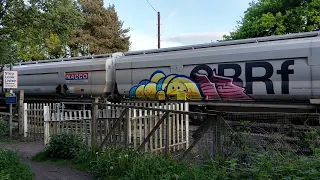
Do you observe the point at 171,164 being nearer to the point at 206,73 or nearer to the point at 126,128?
the point at 126,128

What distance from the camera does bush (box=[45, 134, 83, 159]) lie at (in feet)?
24.1

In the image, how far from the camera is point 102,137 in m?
7.19

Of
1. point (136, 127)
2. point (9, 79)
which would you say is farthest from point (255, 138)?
point (9, 79)

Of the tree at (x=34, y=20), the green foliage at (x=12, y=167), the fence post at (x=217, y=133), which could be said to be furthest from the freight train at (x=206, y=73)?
the green foliage at (x=12, y=167)

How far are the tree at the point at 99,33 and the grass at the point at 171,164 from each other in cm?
2855

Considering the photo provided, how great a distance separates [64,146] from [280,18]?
62.7 ft

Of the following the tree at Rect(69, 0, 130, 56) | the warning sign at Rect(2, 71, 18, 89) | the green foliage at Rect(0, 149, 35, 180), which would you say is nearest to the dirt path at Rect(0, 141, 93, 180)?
the green foliage at Rect(0, 149, 35, 180)

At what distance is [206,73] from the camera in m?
12.2

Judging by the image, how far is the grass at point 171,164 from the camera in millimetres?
3959

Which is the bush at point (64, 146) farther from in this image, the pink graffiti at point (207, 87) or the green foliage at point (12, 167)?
the pink graffiti at point (207, 87)

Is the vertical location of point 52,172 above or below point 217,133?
below

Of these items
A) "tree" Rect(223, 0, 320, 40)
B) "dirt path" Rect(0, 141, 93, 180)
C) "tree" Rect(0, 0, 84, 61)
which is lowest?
"dirt path" Rect(0, 141, 93, 180)

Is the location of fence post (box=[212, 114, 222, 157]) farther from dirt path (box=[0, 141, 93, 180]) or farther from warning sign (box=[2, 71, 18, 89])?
warning sign (box=[2, 71, 18, 89])

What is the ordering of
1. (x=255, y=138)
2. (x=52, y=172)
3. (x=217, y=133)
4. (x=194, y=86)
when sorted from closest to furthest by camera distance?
(x=255, y=138)
(x=217, y=133)
(x=52, y=172)
(x=194, y=86)
